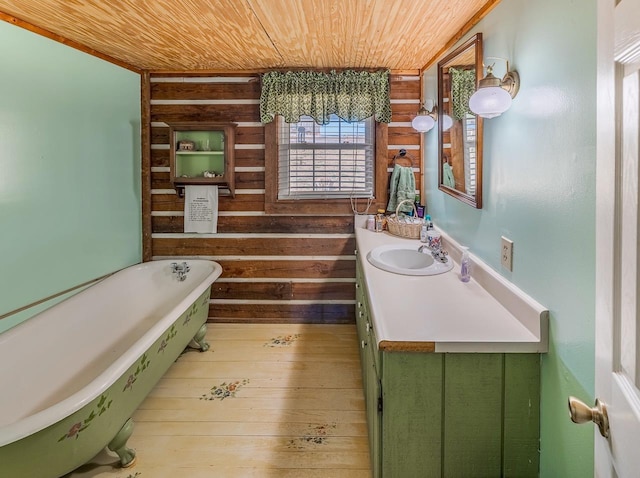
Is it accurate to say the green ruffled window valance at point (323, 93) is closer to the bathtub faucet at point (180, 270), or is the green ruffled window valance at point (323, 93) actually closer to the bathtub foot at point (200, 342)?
the bathtub faucet at point (180, 270)

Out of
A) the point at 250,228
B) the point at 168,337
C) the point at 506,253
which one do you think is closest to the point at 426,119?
the point at 506,253

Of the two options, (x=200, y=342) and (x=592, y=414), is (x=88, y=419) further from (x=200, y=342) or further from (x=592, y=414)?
(x=592, y=414)

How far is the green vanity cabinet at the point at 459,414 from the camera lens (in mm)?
1316

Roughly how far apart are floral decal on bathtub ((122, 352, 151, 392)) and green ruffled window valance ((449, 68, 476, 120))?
82.7 inches

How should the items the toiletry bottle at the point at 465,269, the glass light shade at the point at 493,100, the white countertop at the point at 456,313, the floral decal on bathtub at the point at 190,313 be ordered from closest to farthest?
the white countertop at the point at 456,313
the glass light shade at the point at 493,100
the toiletry bottle at the point at 465,269
the floral decal on bathtub at the point at 190,313

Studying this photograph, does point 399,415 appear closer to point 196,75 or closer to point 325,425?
point 325,425

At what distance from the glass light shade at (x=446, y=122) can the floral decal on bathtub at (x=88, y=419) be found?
2.32 metres

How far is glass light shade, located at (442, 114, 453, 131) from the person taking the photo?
243cm

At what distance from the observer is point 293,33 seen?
2432mm

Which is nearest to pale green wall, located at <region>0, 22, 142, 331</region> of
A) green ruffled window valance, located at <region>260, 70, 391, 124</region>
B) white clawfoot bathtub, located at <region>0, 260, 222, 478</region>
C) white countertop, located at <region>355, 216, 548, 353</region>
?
white clawfoot bathtub, located at <region>0, 260, 222, 478</region>

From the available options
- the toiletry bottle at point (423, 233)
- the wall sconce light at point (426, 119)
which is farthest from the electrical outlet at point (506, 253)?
the wall sconce light at point (426, 119)

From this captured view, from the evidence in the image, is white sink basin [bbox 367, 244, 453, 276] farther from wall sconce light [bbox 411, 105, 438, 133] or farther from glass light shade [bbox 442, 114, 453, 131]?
wall sconce light [bbox 411, 105, 438, 133]

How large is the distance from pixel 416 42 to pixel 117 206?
2.51 meters

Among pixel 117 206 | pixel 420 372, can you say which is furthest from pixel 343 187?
pixel 420 372
